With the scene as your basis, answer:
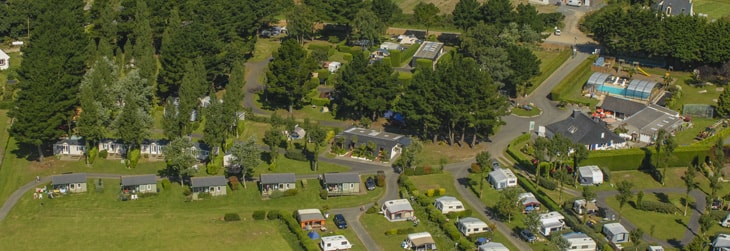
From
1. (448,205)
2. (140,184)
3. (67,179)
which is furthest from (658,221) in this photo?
(67,179)

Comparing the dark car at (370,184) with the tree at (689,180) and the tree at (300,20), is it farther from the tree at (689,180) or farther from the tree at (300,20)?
the tree at (300,20)

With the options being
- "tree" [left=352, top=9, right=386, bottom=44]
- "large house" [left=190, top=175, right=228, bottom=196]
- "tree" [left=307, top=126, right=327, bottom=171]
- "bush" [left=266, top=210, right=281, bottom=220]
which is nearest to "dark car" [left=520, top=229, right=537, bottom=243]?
"bush" [left=266, top=210, right=281, bottom=220]

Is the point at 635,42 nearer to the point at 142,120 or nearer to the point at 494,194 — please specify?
the point at 494,194

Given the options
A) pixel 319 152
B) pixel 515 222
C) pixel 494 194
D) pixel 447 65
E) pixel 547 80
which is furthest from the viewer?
pixel 547 80

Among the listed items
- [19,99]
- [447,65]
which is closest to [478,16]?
[447,65]

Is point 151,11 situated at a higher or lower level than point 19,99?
higher

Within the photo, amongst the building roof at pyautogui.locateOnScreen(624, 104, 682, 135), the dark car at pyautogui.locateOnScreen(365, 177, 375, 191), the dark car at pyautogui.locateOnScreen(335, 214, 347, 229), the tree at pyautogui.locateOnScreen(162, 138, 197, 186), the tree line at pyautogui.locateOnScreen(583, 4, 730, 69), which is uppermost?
the tree line at pyautogui.locateOnScreen(583, 4, 730, 69)

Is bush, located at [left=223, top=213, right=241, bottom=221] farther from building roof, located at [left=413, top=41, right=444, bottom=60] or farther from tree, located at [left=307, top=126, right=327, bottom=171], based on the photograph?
building roof, located at [left=413, top=41, right=444, bottom=60]
